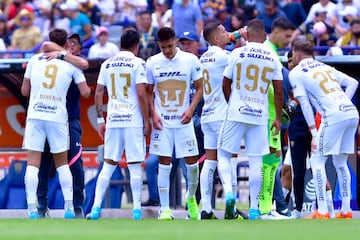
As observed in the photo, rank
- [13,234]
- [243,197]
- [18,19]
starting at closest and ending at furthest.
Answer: [13,234]
[243,197]
[18,19]

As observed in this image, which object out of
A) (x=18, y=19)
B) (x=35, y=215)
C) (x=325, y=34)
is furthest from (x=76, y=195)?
(x=18, y=19)

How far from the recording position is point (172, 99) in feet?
52.0

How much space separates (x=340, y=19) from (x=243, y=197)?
12.9 ft

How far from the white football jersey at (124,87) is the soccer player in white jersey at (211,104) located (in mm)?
825

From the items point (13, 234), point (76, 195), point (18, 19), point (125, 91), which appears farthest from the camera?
point (18, 19)

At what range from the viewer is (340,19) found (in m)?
23.8

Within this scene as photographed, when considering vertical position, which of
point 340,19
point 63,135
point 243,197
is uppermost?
point 340,19

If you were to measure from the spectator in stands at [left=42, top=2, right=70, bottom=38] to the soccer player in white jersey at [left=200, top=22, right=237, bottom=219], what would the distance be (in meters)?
9.80

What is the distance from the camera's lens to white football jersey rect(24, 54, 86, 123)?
16.4m

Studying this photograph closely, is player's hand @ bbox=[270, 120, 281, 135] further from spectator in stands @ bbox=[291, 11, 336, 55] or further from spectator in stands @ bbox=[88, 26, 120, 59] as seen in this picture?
spectator in stands @ bbox=[88, 26, 120, 59]

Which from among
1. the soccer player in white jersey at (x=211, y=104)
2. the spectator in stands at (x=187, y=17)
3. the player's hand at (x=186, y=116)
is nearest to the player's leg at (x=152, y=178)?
the soccer player in white jersey at (x=211, y=104)

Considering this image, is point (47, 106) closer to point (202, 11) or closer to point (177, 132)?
point (177, 132)

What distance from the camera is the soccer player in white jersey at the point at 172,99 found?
51.7 ft

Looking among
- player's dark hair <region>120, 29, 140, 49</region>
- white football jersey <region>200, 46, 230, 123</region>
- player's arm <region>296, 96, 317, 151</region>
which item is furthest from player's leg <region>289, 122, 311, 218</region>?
player's dark hair <region>120, 29, 140, 49</region>
